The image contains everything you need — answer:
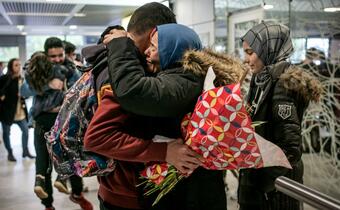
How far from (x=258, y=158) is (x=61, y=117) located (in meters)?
0.84

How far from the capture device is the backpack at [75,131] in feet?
4.59

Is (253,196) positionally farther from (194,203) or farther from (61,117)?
(61,117)

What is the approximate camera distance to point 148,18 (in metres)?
1.32

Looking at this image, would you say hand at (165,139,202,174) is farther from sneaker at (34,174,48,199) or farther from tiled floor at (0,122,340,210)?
tiled floor at (0,122,340,210)

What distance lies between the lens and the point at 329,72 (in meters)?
3.52

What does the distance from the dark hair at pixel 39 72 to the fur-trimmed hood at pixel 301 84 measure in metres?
2.23

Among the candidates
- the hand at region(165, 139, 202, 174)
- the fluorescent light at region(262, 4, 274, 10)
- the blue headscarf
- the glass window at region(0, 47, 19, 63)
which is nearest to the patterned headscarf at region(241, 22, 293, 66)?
the blue headscarf

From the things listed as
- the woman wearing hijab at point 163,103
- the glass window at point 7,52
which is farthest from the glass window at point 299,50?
the glass window at point 7,52

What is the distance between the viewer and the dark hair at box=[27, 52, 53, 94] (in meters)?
3.27

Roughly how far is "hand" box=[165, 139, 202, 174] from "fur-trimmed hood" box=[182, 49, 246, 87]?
0.70 ft

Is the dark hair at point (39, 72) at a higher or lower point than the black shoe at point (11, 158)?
higher

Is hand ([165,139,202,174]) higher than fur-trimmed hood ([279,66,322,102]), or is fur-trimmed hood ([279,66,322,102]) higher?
fur-trimmed hood ([279,66,322,102])

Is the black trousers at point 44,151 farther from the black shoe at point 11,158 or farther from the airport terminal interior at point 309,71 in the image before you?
the black shoe at point 11,158

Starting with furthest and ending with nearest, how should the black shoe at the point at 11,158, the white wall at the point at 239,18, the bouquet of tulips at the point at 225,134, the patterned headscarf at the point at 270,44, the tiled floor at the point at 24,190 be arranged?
1. the black shoe at the point at 11,158
2. the white wall at the point at 239,18
3. the tiled floor at the point at 24,190
4. the patterned headscarf at the point at 270,44
5. the bouquet of tulips at the point at 225,134
